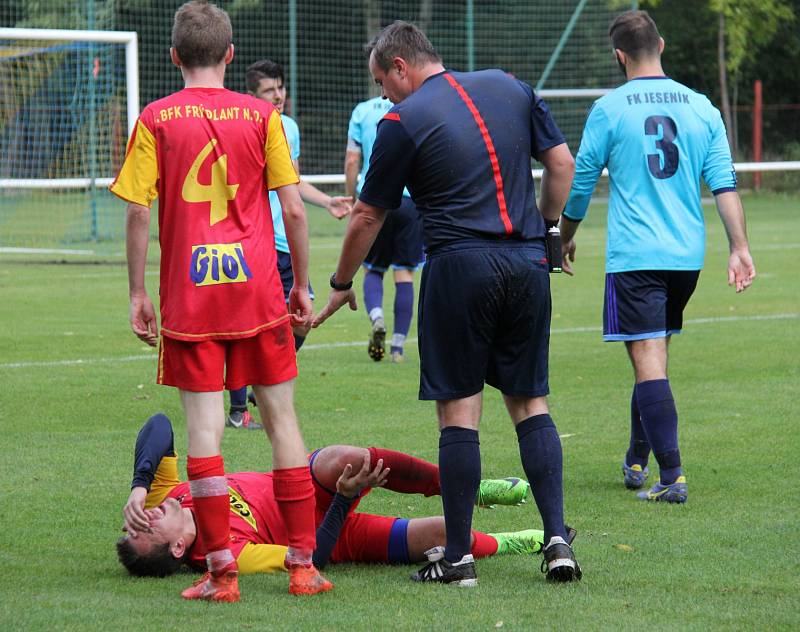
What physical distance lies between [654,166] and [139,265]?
→ 2.69 metres

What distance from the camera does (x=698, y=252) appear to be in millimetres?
6281

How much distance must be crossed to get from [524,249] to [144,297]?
135 cm

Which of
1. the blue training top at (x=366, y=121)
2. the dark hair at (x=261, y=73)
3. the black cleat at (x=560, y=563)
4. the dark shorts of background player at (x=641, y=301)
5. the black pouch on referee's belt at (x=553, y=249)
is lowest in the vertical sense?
the black cleat at (x=560, y=563)

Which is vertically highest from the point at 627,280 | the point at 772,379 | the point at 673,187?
the point at 673,187

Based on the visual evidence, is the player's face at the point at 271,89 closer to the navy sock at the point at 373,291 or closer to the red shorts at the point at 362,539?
the navy sock at the point at 373,291

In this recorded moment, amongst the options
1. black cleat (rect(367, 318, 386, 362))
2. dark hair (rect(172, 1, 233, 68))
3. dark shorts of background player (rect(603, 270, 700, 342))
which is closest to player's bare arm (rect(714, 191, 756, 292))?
dark shorts of background player (rect(603, 270, 700, 342))

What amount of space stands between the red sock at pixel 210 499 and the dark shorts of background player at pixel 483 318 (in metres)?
A: 0.78

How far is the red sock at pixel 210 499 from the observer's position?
4523 millimetres

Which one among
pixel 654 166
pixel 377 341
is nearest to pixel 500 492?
pixel 654 166

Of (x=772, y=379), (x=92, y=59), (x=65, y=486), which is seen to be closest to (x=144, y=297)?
(x=65, y=486)

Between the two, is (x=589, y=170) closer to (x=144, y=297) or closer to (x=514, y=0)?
(x=144, y=297)

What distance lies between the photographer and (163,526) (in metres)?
4.80

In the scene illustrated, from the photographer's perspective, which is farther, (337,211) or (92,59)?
(92,59)

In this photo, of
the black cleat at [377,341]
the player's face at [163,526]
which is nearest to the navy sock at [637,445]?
the player's face at [163,526]
